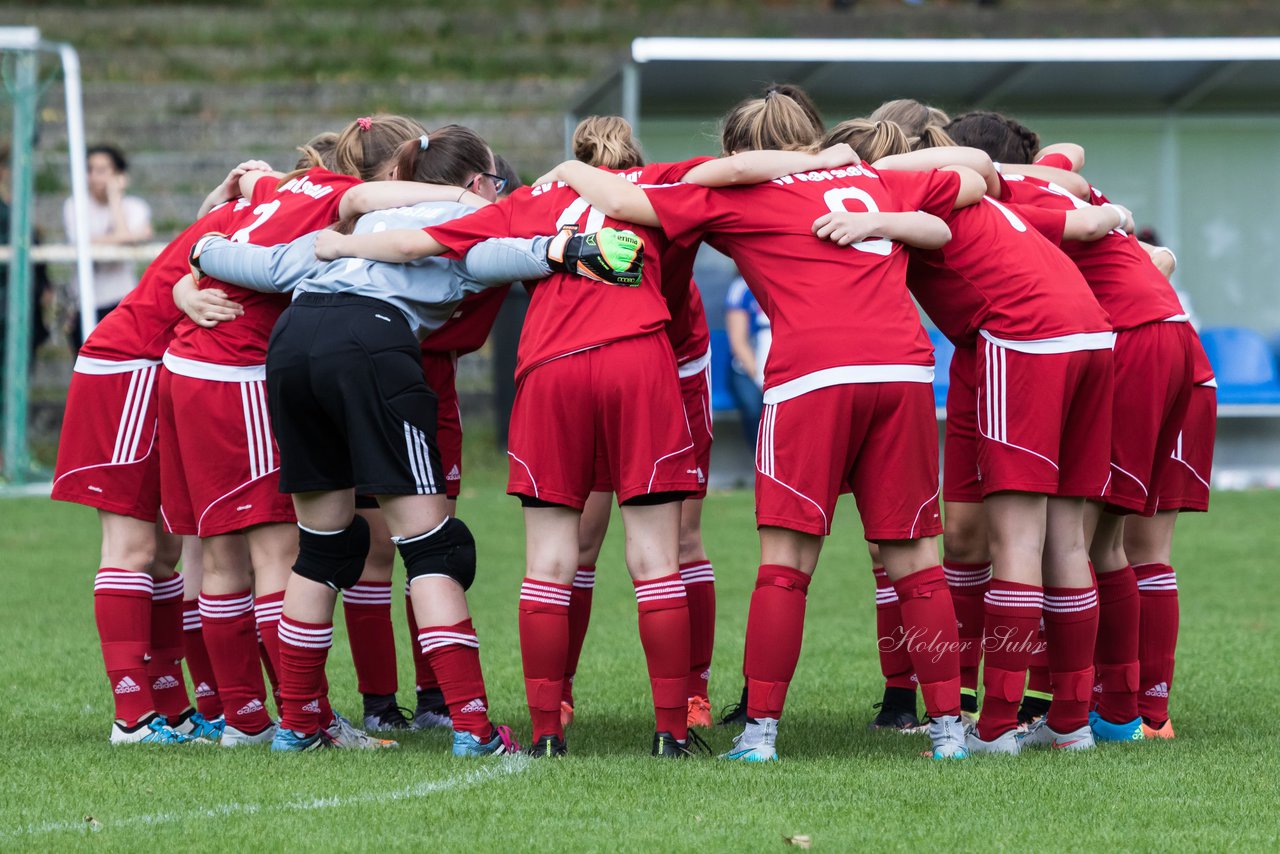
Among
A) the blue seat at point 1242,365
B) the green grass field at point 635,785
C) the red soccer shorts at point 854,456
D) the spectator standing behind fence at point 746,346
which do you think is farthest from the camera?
the blue seat at point 1242,365

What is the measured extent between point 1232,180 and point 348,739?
12916 millimetres

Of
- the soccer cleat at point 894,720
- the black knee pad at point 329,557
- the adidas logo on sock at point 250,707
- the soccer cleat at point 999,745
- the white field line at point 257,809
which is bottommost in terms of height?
the soccer cleat at point 894,720

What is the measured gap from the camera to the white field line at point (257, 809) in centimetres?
405

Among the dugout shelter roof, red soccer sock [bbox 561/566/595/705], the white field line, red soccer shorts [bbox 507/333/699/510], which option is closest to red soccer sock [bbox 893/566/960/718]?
red soccer shorts [bbox 507/333/699/510]

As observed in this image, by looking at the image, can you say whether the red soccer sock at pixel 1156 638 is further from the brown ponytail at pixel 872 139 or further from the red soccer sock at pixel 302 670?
the red soccer sock at pixel 302 670

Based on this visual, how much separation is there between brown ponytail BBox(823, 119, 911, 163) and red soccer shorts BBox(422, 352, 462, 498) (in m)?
1.52

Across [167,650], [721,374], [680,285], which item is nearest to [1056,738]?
[680,285]

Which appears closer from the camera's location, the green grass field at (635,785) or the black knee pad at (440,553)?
the green grass field at (635,785)

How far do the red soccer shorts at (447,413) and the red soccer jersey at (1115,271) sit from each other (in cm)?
196

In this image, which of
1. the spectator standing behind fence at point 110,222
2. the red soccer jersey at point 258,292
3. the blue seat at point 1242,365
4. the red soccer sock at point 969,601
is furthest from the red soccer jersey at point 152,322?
the blue seat at point 1242,365

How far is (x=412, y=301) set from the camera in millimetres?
4918

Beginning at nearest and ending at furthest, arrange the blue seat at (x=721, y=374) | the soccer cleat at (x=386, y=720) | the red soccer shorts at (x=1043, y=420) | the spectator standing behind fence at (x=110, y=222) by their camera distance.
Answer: the red soccer shorts at (x=1043, y=420) → the soccer cleat at (x=386, y=720) → the spectator standing behind fence at (x=110, y=222) → the blue seat at (x=721, y=374)

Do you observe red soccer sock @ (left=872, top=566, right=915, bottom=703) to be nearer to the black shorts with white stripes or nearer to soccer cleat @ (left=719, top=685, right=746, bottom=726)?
soccer cleat @ (left=719, top=685, right=746, bottom=726)

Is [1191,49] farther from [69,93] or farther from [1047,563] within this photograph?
[1047,563]
